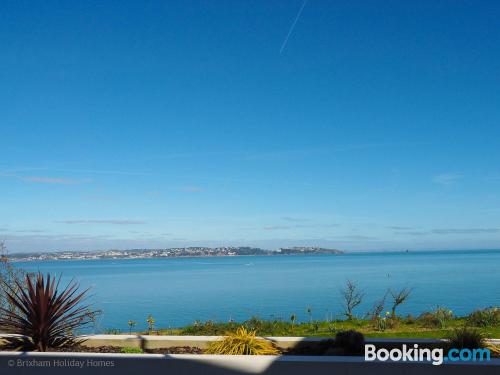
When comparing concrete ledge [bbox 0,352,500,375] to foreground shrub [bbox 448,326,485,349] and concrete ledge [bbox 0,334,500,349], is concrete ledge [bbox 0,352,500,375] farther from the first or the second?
concrete ledge [bbox 0,334,500,349]

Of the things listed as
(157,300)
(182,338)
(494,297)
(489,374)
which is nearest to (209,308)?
(157,300)

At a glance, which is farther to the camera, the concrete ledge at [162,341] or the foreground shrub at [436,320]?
the foreground shrub at [436,320]

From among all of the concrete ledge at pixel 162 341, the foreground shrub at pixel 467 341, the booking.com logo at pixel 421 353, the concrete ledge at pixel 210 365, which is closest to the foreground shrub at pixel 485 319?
the foreground shrub at pixel 467 341

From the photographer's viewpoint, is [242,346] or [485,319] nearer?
[242,346]

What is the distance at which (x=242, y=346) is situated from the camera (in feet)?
20.6

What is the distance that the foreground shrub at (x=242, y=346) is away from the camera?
622 cm

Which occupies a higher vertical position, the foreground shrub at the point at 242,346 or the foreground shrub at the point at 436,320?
the foreground shrub at the point at 242,346

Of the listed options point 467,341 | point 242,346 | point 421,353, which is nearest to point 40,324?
point 242,346

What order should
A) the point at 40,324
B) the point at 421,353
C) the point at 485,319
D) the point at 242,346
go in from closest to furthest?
the point at 421,353
the point at 242,346
the point at 40,324
the point at 485,319

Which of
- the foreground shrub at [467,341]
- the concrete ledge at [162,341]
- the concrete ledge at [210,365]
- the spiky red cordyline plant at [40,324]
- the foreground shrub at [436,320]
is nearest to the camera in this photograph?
the concrete ledge at [210,365]

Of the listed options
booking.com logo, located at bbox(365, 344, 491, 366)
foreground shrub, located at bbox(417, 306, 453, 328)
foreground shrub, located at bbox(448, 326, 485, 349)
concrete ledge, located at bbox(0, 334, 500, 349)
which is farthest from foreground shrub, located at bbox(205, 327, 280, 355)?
foreground shrub, located at bbox(417, 306, 453, 328)

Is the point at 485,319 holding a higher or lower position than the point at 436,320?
higher

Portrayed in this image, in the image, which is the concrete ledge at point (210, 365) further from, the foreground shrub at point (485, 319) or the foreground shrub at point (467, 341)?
the foreground shrub at point (485, 319)

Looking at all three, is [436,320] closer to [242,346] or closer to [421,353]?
[421,353]
